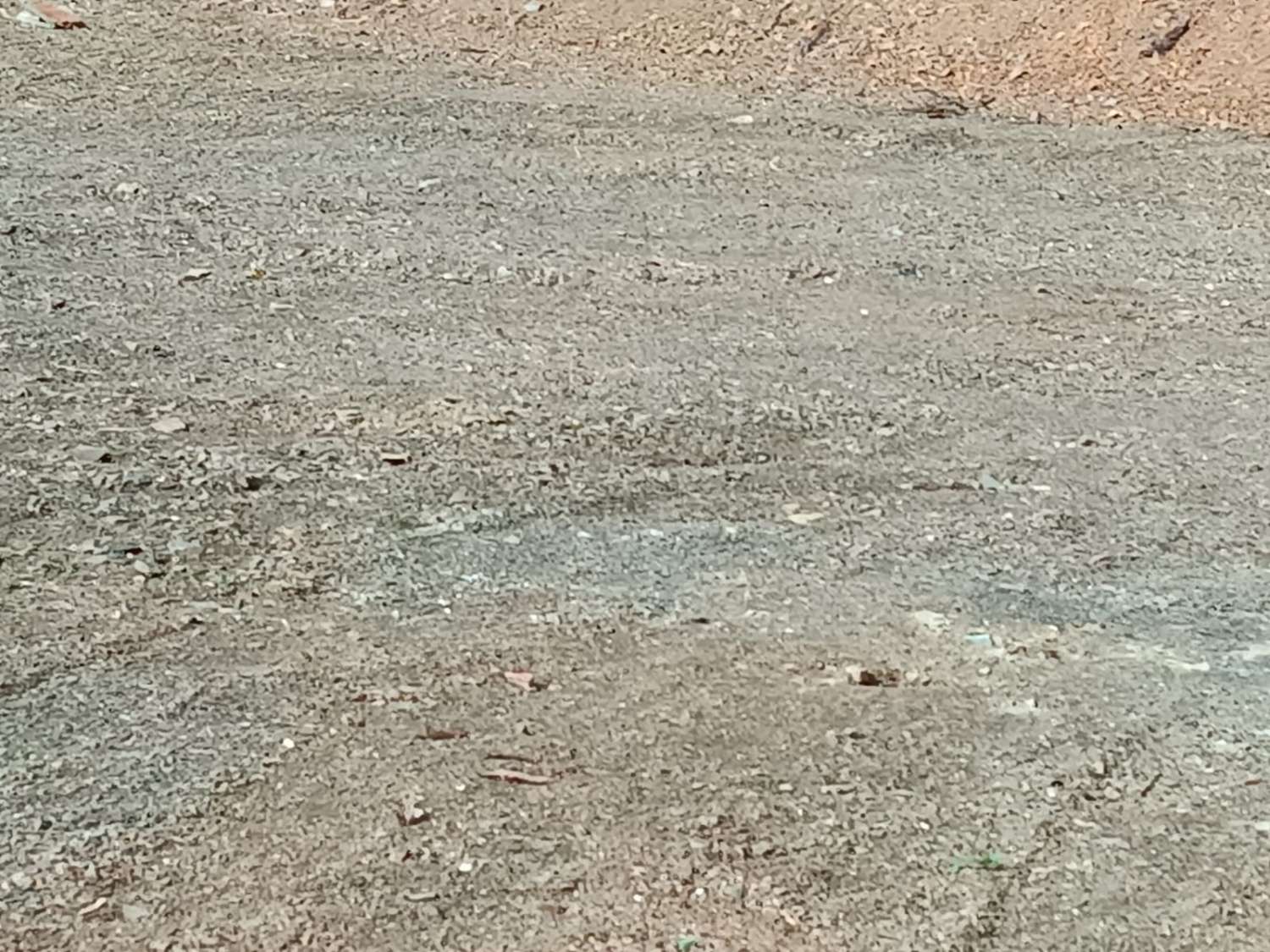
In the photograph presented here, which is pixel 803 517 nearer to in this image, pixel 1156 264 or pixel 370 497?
pixel 370 497

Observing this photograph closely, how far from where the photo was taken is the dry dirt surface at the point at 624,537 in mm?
3365

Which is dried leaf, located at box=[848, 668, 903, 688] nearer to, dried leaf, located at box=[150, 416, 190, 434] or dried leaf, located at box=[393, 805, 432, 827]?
dried leaf, located at box=[393, 805, 432, 827]

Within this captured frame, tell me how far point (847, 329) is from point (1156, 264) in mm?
1367

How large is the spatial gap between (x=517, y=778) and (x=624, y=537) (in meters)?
1.07

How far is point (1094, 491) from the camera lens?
4.84 m

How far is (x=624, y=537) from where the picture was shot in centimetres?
454

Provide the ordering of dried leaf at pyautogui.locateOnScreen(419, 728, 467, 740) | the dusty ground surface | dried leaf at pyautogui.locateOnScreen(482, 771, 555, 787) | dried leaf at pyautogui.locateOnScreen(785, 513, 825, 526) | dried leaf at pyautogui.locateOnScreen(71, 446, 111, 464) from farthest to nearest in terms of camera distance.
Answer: the dusty ground surface < dried leaf at pyautogui.locateOnScreen(71, 446, 111, 464) < dried leaf at pyautogui.locateOnScreen(785, 513, 825, 526) < dried leaf at pyautogui.locateOnScreen(419, 728, 467, 740) < dried leaf at pyautogui.locateOnScreen(482, 771, 555, 787)

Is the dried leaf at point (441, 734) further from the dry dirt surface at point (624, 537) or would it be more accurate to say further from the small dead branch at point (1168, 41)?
the small dead branch at point (1168, 41)

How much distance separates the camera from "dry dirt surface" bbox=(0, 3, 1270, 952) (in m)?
3.37

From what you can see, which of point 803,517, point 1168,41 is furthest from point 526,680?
point 1168,41

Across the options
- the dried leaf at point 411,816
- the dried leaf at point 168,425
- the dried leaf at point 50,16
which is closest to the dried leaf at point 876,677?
the dried leaf at point 411,816

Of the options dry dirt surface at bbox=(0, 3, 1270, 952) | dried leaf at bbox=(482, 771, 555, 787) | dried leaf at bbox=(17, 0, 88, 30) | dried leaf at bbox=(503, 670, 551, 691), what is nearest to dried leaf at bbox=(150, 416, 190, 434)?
dry dirt surface at bbox=(0, 3, 1270, 952)

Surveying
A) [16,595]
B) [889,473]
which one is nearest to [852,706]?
Result: [889,473]

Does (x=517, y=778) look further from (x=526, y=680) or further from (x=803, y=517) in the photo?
(x=803, y=517)
